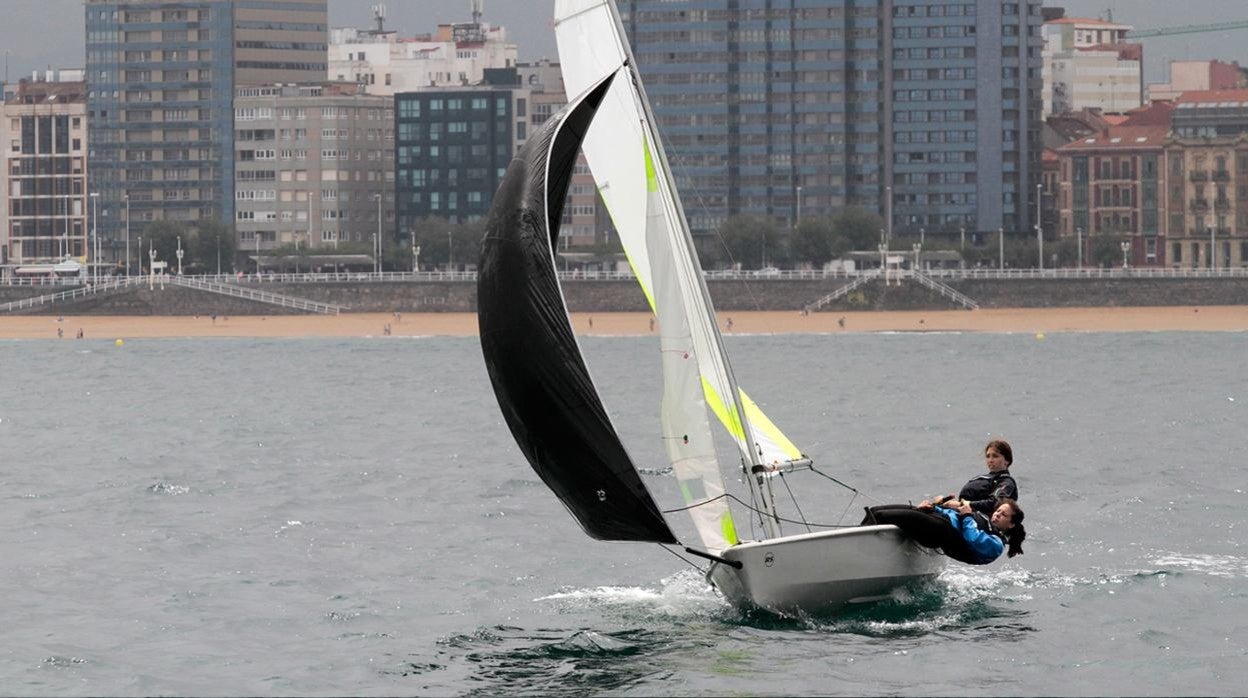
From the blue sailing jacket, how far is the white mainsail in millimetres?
1759

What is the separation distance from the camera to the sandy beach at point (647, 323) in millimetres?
103312

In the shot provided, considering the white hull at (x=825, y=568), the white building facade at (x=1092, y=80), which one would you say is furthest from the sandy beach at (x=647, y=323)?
the white hull at (x=825, y=568)

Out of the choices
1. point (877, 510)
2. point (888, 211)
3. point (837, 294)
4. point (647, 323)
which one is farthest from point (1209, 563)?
point (888, 211)

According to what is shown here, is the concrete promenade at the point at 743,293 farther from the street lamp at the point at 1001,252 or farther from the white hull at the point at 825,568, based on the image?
the white hull at the point at 825,568

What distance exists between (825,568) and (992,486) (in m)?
1.82

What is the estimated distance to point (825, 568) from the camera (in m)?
18.5

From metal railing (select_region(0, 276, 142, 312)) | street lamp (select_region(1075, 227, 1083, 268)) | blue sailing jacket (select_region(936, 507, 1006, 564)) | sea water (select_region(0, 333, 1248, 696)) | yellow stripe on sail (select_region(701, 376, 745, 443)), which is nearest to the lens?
sea water (select_region(0, 333, 1248, 696))

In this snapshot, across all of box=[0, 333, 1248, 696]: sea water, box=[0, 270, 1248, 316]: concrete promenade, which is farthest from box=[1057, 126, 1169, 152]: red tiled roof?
box=[0, 333, 1248, 696]: sea water

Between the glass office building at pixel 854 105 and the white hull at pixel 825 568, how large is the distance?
13078 cm

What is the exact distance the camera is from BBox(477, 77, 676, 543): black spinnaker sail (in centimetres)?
1764

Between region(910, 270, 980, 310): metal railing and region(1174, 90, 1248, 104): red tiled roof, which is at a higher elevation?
region(1174, 90, 1248, 104): red tiled roof

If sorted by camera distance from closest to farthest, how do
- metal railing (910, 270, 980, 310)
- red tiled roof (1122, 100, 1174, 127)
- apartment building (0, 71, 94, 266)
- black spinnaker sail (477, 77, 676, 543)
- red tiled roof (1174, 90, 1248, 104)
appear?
black spinnaker sail (477, 77, 676, 543) → metal railing (910, 270, 980, 310) → red tiled roof (1174, 90, 1248, 104) → red tiled roof (1122, 100, 1174, 127) → apartment building (0, 71, 94, 266)

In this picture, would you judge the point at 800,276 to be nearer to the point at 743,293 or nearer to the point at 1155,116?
the point at 743,293

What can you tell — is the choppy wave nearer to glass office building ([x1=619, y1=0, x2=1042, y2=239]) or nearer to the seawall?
the seawall
